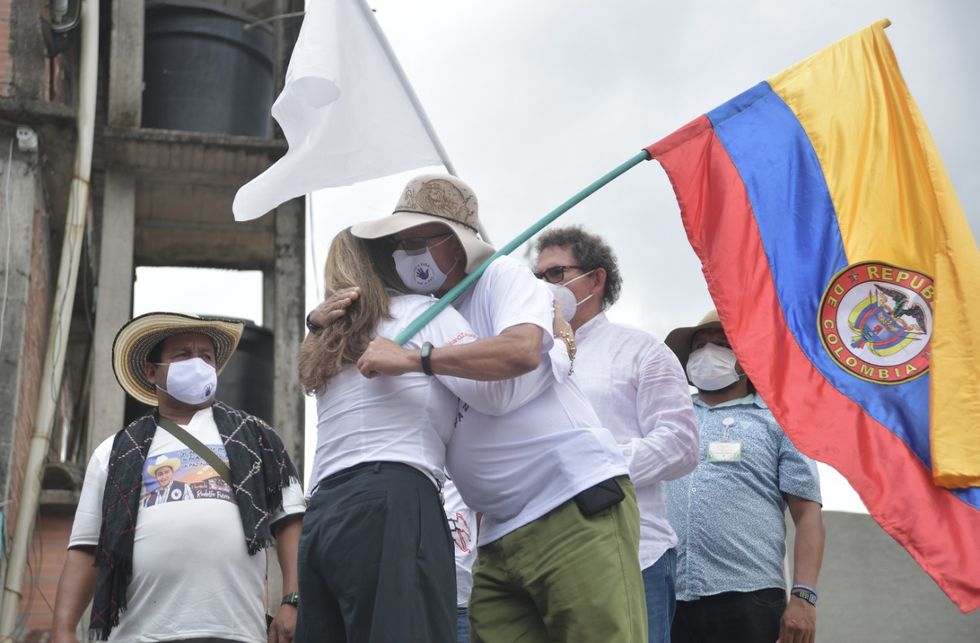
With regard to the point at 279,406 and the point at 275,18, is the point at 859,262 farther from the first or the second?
the point at 275,18

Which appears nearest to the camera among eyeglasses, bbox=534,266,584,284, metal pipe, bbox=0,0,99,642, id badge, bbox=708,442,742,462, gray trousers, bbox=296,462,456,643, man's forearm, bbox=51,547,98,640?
gray trousers, bbox=296,462,456,643

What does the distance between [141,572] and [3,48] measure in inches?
186

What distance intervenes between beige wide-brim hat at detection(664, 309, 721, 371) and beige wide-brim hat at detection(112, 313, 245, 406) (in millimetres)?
1959

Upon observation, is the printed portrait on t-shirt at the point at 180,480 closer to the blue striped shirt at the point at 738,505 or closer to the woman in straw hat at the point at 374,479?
the woman in straw hat at the point at 374,479

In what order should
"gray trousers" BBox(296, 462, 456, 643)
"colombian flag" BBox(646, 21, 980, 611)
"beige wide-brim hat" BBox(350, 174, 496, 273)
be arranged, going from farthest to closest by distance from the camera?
"colombian flag" BBox(646, 21, 980, 611)
"beige wide-brim hat" BBox(350, 174, 496, 273)
"gray trousers" BBox(296, 462, 456, 643)

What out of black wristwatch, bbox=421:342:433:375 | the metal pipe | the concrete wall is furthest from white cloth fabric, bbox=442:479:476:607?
the concrete wall

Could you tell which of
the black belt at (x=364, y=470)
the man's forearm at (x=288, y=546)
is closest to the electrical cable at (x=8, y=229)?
the man's forearm at (x=288, y=546)

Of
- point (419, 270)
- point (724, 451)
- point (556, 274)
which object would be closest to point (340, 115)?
point (556, 274)

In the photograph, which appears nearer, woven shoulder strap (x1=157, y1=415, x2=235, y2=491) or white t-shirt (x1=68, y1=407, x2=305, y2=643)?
white t-shirt (x1=68, y1=407, x2=305, y2=643)

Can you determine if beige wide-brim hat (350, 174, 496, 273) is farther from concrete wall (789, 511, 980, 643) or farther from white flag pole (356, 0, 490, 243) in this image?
concrete wall (789, 511, 980, 643)

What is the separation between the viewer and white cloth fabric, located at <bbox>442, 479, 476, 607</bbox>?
478 centimetres

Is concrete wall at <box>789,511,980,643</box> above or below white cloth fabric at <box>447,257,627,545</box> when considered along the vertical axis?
below

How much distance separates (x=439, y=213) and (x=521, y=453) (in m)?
0.75

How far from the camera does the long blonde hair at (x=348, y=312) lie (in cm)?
347
